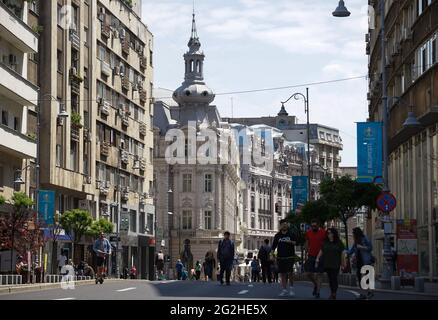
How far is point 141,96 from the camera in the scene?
88.1m

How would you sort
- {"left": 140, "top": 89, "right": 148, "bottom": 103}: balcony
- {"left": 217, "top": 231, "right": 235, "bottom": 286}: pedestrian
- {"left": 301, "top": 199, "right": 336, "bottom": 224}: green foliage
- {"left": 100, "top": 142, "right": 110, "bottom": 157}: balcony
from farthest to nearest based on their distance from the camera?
1. {"left": 140, "top": 89, "right": 148, "bottom": 103}: balcony
2. {"left": 100, "top": 142, "right": 110, "bottom": 157}: balcony
3. {"left": 301, "top": 199, "right": 336, "bottom": 224}: green foliage
4. {"left": 217, "top": 231, "right": 235, "bottom": 286}: pedestrian

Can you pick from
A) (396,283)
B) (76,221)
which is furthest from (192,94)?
(396,283)

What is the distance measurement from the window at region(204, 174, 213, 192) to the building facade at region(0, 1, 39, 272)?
3047 inches

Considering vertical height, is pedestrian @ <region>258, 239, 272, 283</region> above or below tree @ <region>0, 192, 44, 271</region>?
below

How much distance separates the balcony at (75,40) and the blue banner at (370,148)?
87.9ft

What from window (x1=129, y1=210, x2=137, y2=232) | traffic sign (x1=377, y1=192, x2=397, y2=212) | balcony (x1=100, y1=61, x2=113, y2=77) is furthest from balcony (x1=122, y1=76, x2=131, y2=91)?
traffic sign (x1=377, y1=192, x2=397, y2=212)

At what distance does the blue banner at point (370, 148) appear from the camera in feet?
140

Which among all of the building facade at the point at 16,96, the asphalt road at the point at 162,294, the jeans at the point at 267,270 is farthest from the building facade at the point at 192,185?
the asphalt road at the point at 162,294

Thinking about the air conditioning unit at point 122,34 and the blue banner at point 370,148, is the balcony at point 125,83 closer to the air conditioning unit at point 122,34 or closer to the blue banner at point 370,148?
the air conditioning unit at point 122,34

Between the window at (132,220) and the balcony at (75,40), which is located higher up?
the balcony at (75,40)

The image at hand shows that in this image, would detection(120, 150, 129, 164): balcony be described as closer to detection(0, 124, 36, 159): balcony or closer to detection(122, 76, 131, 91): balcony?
detection(122, 76, 131, 91): balcony

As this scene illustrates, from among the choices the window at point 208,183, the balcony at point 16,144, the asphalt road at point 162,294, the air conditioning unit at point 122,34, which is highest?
the air conditioning unit at point 122,34

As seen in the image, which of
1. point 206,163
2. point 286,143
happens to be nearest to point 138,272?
point 206,163

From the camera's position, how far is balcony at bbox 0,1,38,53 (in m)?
50.8
